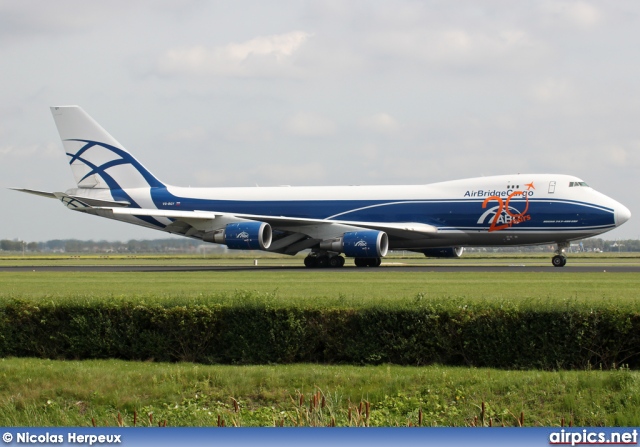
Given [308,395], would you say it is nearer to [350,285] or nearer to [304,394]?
[304,394]

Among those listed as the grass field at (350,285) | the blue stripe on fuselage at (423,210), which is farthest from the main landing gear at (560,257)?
the grass field at (350,285)

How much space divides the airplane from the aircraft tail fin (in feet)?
0.20

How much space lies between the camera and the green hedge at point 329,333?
14703mm

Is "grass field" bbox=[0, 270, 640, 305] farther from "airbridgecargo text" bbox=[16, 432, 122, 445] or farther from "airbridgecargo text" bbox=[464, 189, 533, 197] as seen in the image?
"airbridgecargo text" bbox=[16, 432, 122, 445]

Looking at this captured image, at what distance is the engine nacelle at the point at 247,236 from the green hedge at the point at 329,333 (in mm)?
26326

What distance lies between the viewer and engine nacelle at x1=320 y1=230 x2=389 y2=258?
4262 cm

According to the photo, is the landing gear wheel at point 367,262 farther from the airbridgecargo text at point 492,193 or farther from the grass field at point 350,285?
the grass field at point 350,285

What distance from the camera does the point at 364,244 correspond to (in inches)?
1679

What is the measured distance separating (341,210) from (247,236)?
20.9 ft

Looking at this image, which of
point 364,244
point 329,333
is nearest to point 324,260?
point 364,244

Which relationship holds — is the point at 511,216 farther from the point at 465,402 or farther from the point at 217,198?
the point at 465,402

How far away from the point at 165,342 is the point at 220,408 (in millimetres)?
2911

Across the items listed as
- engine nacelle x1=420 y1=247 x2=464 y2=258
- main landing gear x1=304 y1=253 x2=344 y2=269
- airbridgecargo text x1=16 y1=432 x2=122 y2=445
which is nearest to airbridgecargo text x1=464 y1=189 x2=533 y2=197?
engine nacelle x1=420 y1=247 x2=464 y2=258

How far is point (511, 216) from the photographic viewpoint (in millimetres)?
43375
